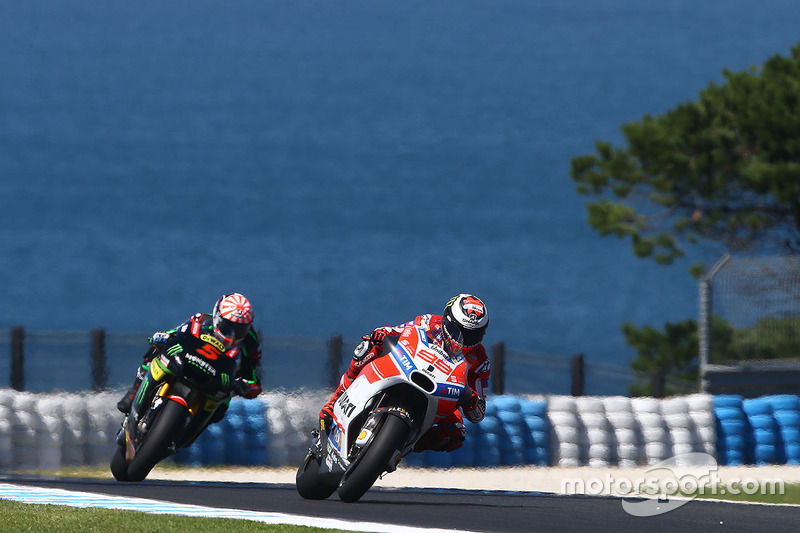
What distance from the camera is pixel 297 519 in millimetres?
9453

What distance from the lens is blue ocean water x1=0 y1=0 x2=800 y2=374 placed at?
10762cm

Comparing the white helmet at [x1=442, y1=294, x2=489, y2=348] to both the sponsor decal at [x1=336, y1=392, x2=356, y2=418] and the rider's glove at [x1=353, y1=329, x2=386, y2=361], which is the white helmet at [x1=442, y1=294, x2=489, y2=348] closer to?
the rider's glove at [x1=353, y1=329, x2=386, y2=361]

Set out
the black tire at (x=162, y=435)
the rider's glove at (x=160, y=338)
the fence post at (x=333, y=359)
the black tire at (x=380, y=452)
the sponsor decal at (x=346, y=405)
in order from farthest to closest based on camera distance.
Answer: the fence post at (x=333, y=359)
the rider's glove at (x=160, y=338)
the black tire at (x=162, y=435)
the sponsor decal at (x=346, y=405)
the black tire at (x=380, y=452)

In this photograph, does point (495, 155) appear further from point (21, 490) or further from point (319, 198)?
point (21, 490)

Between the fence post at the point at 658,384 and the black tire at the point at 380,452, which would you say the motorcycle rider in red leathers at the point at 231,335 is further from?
the fence post at the point at 658,384

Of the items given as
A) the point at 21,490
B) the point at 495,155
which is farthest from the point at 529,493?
the point at 495,155

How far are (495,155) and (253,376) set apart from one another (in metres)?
162

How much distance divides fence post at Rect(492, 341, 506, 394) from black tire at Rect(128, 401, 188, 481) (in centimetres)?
704

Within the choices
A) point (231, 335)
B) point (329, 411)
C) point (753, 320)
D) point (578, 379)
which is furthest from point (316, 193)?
point (329, 411)

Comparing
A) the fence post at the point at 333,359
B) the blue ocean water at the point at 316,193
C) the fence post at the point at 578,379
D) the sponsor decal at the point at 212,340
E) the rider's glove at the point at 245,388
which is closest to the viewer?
the sponsor decal at the point at 212,340

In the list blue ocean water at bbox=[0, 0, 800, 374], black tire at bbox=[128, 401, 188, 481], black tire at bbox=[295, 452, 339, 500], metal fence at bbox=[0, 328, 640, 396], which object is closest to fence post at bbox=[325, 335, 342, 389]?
metal fence at bbox=[0, 328, 640, 396]

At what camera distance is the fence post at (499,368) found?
17703mm

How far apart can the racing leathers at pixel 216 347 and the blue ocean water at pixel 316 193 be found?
3002 inches

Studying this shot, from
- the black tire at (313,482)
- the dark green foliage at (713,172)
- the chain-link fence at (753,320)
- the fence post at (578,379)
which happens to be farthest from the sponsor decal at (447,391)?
the dark green foliage at (713,172)
